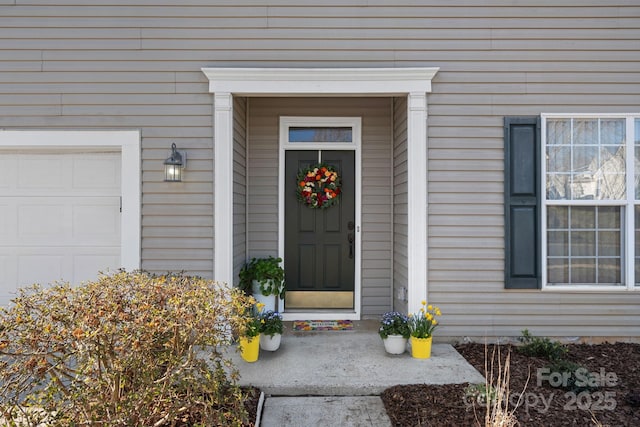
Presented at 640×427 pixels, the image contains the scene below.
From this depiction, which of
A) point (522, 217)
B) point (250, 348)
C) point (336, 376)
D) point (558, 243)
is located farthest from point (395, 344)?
point (558, 243)

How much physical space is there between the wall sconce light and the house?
0.27 ft

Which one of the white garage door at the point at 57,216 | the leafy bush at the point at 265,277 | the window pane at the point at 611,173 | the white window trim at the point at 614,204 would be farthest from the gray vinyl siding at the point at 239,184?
the window pane at the point at 611,173

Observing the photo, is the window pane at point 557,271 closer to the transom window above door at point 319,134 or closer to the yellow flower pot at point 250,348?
the transom window above door at point 319,134

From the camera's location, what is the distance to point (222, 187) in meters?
3.99

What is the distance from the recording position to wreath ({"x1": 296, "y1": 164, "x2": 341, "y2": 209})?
476cm

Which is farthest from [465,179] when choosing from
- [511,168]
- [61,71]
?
[61,71]

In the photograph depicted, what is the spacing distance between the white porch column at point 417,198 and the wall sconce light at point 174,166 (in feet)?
7.12

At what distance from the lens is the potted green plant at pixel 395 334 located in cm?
366

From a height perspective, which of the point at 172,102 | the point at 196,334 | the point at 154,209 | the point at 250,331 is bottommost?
the point at 250,331

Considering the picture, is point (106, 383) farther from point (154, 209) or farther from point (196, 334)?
point (154, 209)

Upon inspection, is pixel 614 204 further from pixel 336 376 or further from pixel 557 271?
pixel 336 376

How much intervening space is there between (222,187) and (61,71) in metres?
1.90

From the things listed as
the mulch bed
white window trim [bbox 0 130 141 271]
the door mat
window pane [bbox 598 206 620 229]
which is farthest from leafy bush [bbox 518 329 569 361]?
white window trim [bbox 0 130 141 271]

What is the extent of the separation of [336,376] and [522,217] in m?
2.30
